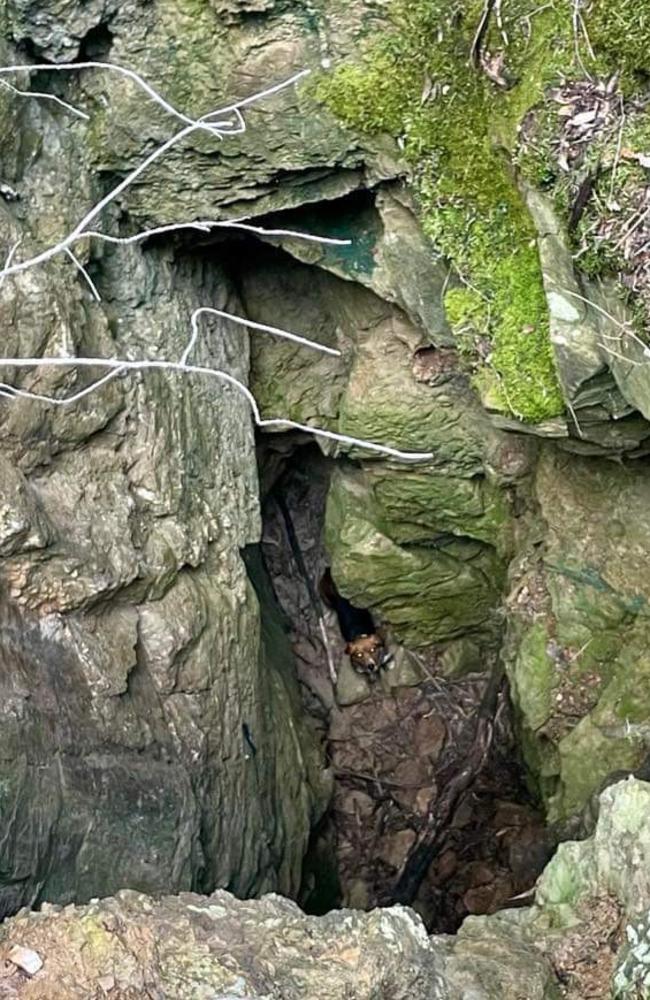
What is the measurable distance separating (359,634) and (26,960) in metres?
2.59

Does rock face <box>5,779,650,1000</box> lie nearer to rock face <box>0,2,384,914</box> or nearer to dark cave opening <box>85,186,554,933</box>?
rock face <box>0,2,384,914</box>

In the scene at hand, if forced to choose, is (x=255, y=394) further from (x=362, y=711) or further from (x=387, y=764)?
(x=387, y=764)

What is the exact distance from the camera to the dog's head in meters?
4.12

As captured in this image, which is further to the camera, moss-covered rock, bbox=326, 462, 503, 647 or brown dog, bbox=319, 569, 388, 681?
brown dog, bbox=319, 569, 388, 681

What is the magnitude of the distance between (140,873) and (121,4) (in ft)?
6.72

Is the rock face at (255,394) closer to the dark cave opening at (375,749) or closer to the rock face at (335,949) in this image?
the dark cave opening at (375,749)

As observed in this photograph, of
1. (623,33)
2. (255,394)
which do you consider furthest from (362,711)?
(623,33)

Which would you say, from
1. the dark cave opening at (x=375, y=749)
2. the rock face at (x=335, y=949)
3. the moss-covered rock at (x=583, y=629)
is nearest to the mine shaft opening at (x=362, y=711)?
the dark cave opening at (x=375, y=749)

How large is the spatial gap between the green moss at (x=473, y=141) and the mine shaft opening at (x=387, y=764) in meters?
1.33

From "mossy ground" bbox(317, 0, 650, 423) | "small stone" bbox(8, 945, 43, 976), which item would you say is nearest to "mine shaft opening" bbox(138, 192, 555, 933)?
"mossy ground" bbox(317, 0, 650, 423)

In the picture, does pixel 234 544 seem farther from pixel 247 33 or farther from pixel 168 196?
pixel 247 33

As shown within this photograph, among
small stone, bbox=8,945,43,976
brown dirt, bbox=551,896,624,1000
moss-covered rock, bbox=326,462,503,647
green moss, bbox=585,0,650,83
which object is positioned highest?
green moss, bbox=585,0,650,83

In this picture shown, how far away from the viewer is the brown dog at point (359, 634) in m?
4.11

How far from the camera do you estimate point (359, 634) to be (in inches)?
163
